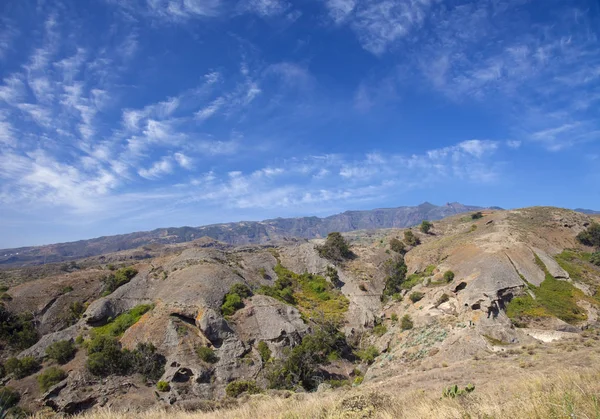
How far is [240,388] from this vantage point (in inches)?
1065

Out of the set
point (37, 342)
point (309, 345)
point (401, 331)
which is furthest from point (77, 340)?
point (401, 331)

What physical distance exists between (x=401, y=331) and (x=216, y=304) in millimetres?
21268

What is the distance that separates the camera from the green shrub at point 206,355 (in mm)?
30453

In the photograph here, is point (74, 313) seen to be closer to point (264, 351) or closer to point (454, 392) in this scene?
point (264, 351)

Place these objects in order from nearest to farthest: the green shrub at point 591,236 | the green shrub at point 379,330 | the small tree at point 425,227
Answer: the green shrub at point 379,330
the green shrub at point 591,236
the small tree at point 425,227

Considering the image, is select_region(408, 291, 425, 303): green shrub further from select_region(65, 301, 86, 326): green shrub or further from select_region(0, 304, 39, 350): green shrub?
select_region(0, 304, 39, 350): green shrub

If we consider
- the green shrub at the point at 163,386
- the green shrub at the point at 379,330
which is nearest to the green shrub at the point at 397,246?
the green shrub at the point at 379,330

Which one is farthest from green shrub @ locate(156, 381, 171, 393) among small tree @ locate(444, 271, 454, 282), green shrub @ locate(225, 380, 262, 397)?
small tree @ locate(444, 271, 454, 282)

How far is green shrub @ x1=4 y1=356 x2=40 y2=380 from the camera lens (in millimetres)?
29750

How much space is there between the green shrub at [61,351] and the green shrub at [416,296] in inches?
1469

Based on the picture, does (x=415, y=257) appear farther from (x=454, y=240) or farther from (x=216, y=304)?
(x=216, y=304)

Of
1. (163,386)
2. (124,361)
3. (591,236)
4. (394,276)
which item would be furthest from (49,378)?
(591,236)

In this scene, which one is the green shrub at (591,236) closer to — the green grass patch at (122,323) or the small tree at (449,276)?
the small tree at (449,276)

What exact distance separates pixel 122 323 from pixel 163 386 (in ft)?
42.6
